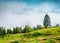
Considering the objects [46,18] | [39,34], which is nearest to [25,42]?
[39,34]

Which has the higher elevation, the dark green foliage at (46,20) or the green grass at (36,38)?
the dark green foliage at (46,20)

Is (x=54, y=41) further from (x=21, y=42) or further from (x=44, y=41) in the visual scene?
(x=21, y=42)

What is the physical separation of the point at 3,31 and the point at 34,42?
330ft

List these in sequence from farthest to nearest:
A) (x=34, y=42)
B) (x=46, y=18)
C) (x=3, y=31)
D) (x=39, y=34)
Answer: (x=3, y=31) < (x=46, y=18) < (x=39, y=34) < (x=34, y=42)

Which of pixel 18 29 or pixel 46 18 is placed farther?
pixel 18 29

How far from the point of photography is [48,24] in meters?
162

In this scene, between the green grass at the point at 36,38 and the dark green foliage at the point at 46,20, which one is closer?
the green grass at the point at 36,38

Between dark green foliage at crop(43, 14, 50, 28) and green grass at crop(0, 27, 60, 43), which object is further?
dark green foliage at crop(43, 14, 50, 28)

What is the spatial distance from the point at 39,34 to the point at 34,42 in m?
29.7

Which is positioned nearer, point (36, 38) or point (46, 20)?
point (36, 38)

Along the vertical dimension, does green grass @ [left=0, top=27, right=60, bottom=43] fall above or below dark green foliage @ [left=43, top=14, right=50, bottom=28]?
below

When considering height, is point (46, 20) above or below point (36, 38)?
above

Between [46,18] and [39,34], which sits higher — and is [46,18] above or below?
above

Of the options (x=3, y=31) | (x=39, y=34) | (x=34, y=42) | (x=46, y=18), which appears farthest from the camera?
(x=3, y=31)
